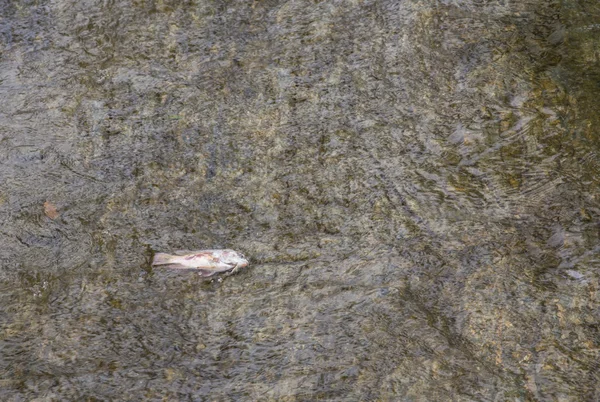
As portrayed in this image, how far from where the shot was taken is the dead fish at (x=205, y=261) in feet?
10.0

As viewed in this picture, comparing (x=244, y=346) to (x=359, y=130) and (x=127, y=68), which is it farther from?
(x=127, y=68)

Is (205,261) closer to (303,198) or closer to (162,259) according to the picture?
(162,259)

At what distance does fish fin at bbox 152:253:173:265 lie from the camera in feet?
10.2

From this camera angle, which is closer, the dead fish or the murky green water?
the murky green water

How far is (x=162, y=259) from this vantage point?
312 cm

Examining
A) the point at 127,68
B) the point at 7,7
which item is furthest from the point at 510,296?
the point at 7,7

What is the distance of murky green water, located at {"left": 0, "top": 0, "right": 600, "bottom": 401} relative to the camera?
2.79m

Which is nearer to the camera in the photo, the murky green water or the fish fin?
the murky green water

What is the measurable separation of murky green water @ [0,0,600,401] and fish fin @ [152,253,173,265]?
4cm

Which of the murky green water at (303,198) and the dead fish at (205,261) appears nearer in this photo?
the murky green water at (303,198)

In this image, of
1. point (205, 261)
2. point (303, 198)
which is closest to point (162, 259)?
point (205, 261)

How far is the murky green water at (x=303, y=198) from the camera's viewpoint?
279cm

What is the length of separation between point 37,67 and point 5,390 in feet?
6.19

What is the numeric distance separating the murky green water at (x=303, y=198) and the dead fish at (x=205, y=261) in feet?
0.15
